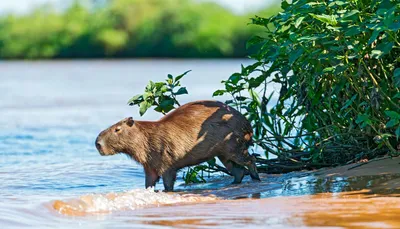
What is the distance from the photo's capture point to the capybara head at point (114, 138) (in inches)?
285

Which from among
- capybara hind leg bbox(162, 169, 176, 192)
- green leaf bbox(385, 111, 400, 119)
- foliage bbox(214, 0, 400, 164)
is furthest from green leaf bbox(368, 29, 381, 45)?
capybara hind leg bbox(162, 169, 176, 192)

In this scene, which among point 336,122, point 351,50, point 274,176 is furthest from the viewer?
point 274,176

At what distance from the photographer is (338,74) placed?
21.9ft

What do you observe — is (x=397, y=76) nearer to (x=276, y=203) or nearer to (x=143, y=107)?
(x=276, y=203)

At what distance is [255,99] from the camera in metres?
7.68

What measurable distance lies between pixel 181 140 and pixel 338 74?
137cm

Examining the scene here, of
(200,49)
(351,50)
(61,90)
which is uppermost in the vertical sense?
(200,49)

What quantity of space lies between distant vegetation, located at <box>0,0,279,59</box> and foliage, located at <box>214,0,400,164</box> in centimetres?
3785

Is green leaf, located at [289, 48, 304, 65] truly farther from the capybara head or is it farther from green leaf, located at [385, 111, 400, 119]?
the capybara head

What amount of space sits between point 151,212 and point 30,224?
2.67ft

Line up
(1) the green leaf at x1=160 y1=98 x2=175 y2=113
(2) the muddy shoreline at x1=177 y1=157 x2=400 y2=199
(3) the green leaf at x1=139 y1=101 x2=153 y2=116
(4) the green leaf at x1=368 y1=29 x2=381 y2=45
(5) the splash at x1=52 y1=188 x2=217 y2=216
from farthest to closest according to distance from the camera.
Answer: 1. (1) the green leaf at x1=160 y1=98 x2=175 y2=113
2. (3) the green leaf at x1=139 y1=101 x2=153 y2=116
3. (2) the muddy shoreline at x1=177 y1=157 x2=400 y2=199
4. (5) the splash at x1=52 y1=188 x2=217 y2=216
5. (4) the green leaf at x1=368 y1=29 x2=381 y2=45

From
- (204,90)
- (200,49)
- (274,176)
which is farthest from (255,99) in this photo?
(200,49)

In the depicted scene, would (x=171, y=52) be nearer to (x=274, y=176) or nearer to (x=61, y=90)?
(x=61, y=90)

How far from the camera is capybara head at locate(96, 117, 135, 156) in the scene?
723cm
